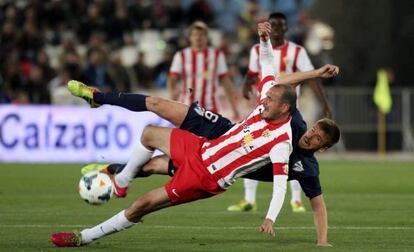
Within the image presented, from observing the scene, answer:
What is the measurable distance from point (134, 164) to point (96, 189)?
67 cm

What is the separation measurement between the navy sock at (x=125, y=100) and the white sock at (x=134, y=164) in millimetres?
341

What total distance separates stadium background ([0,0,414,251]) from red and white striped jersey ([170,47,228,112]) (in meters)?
1.58

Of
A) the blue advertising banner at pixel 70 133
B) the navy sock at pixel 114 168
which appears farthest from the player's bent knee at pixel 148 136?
the blue advertising banner at pixel 70 133

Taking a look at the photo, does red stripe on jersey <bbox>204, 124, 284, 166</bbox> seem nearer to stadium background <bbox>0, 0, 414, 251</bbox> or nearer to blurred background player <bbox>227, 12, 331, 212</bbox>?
blurred background player <bbox>227, 12, 331, 212</bbox>

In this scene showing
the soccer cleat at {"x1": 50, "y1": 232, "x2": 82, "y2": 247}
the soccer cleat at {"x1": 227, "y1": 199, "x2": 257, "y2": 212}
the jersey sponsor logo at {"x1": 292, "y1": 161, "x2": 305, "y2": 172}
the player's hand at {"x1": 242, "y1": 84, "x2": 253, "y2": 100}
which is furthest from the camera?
the player's hand at {"x1": 242, "y1": 84, "x2": 253, "y2": 100}

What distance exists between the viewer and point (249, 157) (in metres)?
10.6

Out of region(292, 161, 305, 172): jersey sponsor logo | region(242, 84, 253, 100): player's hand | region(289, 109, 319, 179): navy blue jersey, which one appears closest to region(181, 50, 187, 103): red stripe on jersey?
region(242, 84, 253, 100): player's hand

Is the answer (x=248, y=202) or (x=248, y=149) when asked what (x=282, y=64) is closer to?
(x=248, y=202)

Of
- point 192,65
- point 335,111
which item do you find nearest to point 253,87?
point 192,65

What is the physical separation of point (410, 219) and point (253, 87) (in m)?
3.03

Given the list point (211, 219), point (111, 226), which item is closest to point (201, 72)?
point (211, 219)

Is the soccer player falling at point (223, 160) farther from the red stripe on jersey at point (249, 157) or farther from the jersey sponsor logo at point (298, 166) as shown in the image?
the jersey sponsor logo at point (298, 166)

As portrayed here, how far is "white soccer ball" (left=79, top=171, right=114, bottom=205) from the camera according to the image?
34.7ft

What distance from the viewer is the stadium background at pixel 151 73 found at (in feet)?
69.3
